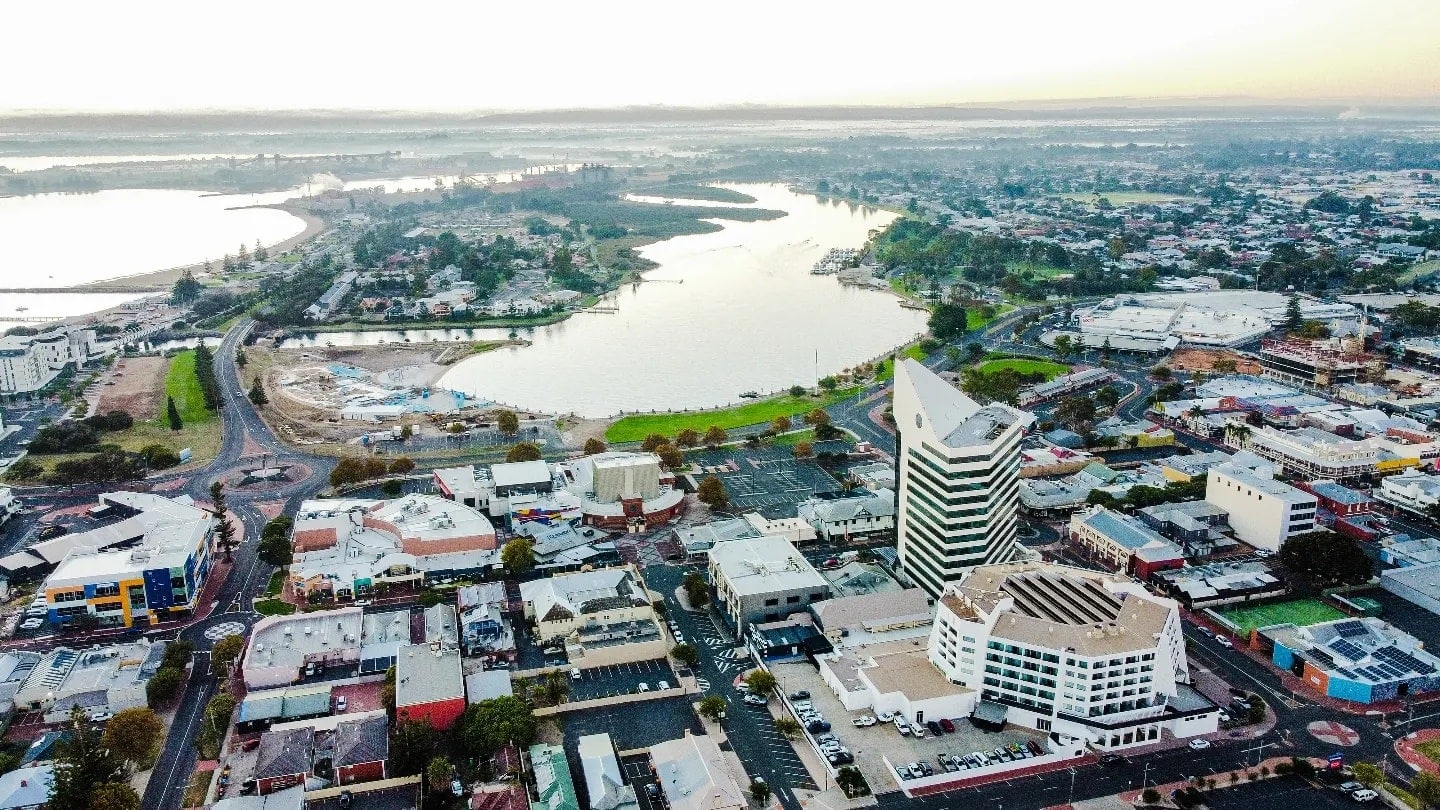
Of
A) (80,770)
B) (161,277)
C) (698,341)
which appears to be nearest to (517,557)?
(80,770)

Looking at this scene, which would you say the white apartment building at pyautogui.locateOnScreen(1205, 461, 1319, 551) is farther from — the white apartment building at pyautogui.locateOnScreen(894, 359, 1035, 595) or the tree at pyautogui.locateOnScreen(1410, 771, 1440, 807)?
the tree at pyautogui.locateOnScreen(1410, 771, 1440, 807)

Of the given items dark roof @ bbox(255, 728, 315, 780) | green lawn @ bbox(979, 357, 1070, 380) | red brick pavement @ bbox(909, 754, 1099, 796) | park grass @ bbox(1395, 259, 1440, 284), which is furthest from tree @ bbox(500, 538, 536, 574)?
park grass @ bbox(1395, 259, 1440, 284)

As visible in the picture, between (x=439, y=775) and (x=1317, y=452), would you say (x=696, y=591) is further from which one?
(x=1317, y=452)

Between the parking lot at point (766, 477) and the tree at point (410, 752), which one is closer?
the tree at point (410, 752)

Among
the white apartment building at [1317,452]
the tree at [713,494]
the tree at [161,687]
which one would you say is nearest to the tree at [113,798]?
the tree at [161,687]

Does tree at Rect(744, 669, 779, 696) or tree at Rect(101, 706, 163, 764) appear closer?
tree at Rect(101, 706, 163, 764)

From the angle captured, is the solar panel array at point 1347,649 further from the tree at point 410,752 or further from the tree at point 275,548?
the tree at point 275,548

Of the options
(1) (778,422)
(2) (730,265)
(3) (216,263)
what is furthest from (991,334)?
(3) (216,263)

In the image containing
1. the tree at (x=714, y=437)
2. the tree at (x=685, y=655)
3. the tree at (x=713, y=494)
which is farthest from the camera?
the tree at (x=714, y=437)
